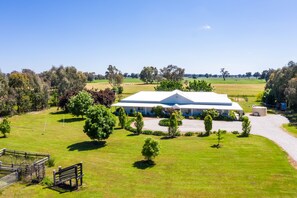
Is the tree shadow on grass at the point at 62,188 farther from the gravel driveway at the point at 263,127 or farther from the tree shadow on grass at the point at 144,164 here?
the gravel driveway at the point at 263,127

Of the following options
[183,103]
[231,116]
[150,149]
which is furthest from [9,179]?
[183,103]

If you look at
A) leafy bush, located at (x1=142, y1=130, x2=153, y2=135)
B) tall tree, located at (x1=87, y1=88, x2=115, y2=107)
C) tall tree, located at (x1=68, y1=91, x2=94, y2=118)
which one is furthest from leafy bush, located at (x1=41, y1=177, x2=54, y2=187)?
tall tree, located at (x1=87, y1=88, x2=115, y2=107)

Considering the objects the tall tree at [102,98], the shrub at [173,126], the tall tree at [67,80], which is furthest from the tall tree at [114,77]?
the shrub at [173,126]

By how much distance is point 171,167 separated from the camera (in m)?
26.8

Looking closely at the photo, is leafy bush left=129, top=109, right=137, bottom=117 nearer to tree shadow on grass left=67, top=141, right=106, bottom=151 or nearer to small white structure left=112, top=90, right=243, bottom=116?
small white structure left=112, top=90, right=243, bottom=116

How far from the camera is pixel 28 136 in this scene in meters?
39.3

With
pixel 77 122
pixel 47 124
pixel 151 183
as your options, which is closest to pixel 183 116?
pixel 77 122

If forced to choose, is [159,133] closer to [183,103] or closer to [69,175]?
[69,175]

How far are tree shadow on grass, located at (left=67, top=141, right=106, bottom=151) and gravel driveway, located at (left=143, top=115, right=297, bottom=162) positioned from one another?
1155cm

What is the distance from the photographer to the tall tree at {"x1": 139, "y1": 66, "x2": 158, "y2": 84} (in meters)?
168

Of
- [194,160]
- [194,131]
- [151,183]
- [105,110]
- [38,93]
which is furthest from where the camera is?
[38,93]

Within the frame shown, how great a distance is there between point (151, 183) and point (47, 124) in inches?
1248

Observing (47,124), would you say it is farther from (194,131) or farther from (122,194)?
(122,194)

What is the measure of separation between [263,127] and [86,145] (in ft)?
95.5
